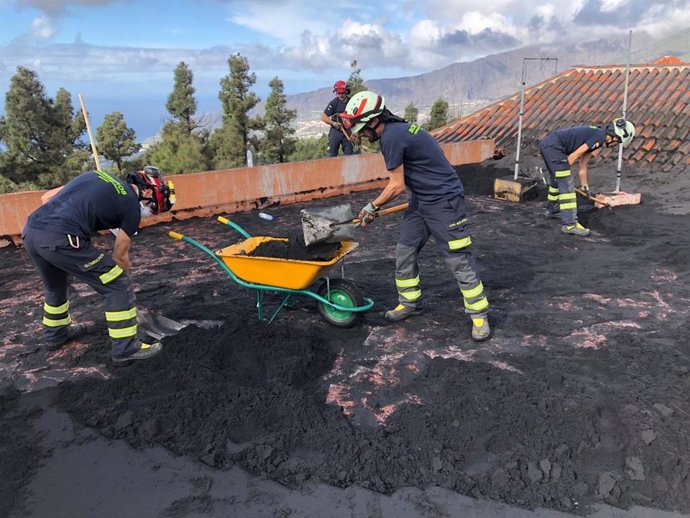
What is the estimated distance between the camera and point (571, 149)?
684 centimetres

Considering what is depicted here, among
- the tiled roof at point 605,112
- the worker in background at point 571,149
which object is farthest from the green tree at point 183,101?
the worker in background at point 571,149

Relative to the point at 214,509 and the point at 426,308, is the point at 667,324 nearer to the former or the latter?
the point at 426,308

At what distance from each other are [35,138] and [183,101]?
7.79 metres

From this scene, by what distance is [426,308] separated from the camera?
471 centimetres

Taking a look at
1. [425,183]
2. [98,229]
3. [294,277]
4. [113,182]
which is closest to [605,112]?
[425,183]

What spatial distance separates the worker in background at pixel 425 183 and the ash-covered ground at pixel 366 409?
0.47m

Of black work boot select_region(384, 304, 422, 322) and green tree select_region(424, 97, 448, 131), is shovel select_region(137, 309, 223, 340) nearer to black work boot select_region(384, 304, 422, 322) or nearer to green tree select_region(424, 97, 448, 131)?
black work boot select_region(384, 304, 422, 322)

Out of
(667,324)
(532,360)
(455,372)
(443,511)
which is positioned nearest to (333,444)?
(443,511)

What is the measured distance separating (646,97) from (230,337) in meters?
11.3

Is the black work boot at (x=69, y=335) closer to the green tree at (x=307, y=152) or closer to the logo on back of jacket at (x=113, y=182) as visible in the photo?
the logo on back of jacket at (x=113, y=182)

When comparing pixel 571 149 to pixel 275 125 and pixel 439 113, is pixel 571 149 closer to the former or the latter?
pixel 275 125

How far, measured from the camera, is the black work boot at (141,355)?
3.74 metres

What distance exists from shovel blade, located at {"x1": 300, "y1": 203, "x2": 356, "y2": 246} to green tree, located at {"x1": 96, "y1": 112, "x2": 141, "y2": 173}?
1962cm

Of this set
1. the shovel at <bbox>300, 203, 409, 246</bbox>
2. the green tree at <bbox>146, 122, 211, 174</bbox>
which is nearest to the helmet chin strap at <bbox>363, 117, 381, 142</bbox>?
the shovel at <bbox>300, 203, 409, 246</bbox>
